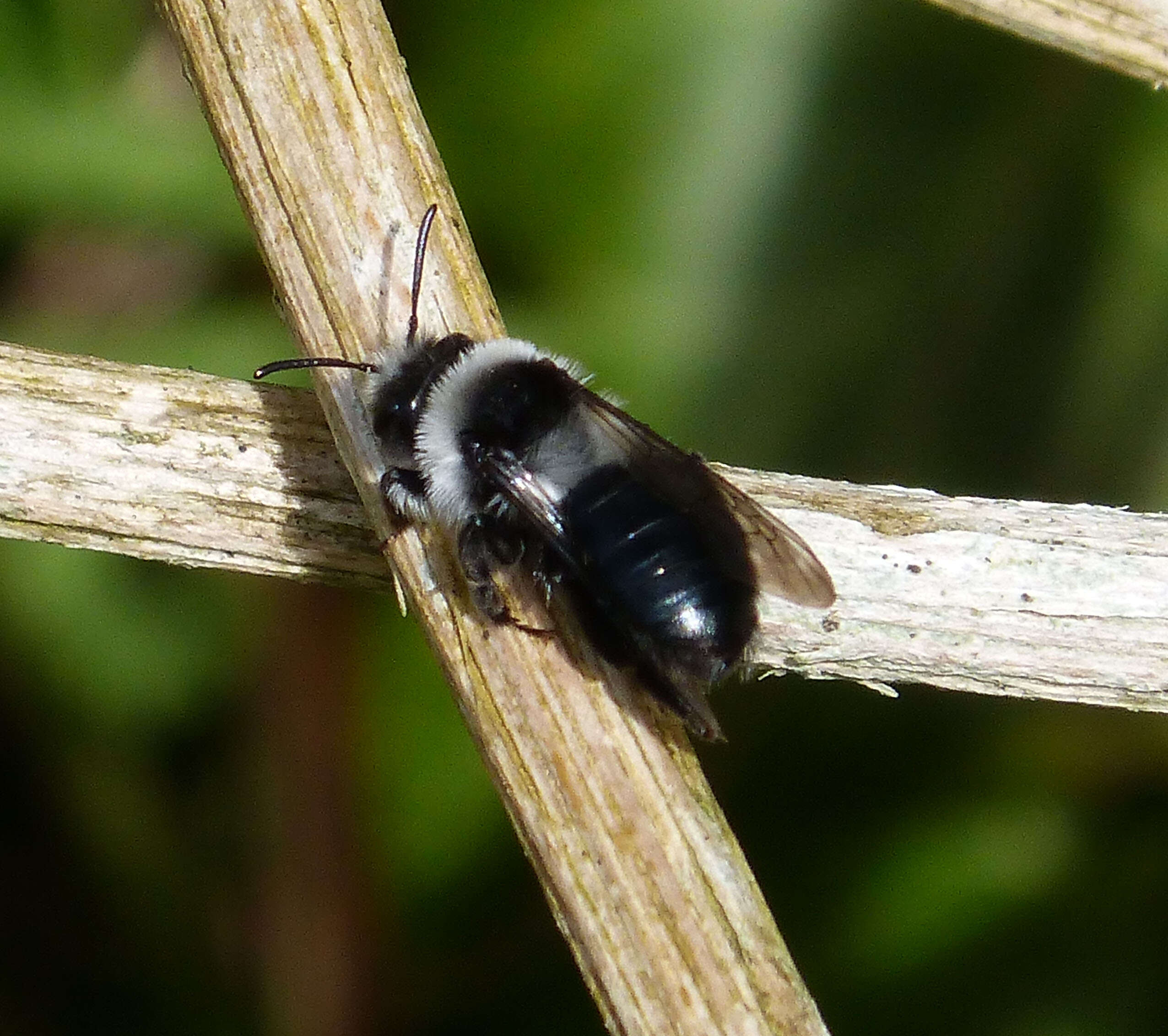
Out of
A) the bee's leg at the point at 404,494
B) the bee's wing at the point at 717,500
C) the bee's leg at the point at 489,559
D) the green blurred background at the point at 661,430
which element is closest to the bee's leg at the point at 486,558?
the bee's leg at the point at 489,559

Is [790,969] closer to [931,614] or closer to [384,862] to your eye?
[931,614]

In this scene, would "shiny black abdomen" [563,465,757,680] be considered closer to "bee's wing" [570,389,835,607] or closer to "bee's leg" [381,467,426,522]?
"bee's wing" [570,389,835,607]

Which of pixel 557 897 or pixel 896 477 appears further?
pixel 896 477

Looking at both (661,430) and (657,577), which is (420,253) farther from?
(661,430)

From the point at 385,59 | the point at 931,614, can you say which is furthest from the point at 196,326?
the point at 931,614

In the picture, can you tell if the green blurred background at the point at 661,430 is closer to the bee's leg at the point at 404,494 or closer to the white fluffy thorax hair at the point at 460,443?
the white fluffy thorax hair at the point at 460,443

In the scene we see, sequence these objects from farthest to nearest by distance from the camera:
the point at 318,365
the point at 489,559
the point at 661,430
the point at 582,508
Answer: the point at 661,430 → the point at 582,508 → the point at 489,559 → the point at 318,365

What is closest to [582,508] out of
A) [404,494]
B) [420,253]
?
[404,494]
